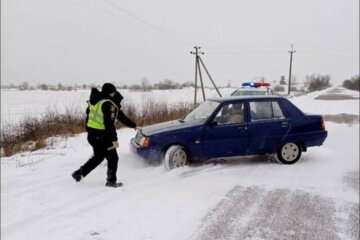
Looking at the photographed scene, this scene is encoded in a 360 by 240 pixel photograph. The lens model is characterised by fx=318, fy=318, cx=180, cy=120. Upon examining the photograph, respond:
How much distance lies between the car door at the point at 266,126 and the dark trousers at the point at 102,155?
2677 mm

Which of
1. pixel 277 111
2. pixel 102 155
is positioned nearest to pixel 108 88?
pixel 102 155

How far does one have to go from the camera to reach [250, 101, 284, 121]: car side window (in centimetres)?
623

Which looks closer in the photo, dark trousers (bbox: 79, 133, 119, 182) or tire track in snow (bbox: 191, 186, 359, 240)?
tire track in snow (bbox: 191, 186, 359, 240)

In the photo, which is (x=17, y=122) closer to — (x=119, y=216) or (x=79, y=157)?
(x=79, y=157)

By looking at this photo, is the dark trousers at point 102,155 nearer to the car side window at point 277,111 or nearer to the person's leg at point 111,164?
the person's leg at point 111,164

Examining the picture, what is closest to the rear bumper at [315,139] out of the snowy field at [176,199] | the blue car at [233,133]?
the blue car at [233,133]

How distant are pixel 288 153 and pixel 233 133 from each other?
131 cm

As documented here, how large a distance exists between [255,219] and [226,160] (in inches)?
107

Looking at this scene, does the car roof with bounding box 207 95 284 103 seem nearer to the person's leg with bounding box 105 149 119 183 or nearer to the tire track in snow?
the tire track in snow

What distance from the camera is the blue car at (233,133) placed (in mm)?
5707

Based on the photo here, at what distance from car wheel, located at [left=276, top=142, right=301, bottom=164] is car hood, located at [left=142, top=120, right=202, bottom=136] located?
6.00 ft

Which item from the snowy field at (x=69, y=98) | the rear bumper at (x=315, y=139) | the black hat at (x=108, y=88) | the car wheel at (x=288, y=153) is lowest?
the car wheel at (x=288, y=153)

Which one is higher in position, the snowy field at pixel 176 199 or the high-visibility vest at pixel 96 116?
the high-visibility vest at pixel 96 116

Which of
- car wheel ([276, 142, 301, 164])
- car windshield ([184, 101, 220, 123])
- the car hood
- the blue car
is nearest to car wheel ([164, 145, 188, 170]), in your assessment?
the blue car
